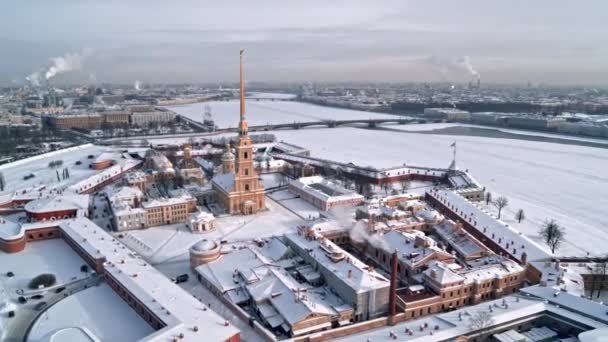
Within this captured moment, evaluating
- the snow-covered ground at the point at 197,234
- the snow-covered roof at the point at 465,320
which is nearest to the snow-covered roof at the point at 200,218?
the snow-covered ground at the point at 197,234

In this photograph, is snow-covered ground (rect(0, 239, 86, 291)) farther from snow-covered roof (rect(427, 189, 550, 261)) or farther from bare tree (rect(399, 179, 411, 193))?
bare tree (rect(399, 179, 411, 193))

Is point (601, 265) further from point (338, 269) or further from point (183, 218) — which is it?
point (183, 218)

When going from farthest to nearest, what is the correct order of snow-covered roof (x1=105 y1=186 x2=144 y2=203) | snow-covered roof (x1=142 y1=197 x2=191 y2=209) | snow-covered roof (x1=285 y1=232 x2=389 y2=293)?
snow-covered roof (x1=105 y1=186 x2=144 y2=203)
snow-covered roof (x1=142 y1=197 x2=191 y2=209)
snow-covered roof (x1=285 y1=232 x2=389 y2=293)

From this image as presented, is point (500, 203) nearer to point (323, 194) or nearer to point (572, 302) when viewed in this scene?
point (323, 194)

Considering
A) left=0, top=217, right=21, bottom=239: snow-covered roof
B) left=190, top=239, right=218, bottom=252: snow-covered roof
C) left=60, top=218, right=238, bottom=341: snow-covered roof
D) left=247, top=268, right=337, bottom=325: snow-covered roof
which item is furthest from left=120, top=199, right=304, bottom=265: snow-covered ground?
left=247, top=268, right=337, bottom=325: snow-covered roof

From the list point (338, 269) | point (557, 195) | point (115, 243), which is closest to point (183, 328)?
point (338, 269)

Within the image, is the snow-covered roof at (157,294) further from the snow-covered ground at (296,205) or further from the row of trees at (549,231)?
the row of trees at (549,231)

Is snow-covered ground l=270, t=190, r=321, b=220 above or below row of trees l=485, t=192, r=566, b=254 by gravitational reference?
below
